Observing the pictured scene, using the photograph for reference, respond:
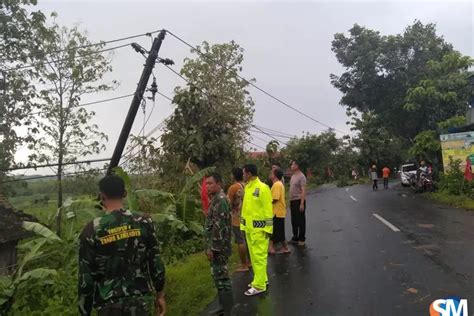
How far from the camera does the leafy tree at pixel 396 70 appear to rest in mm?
22172

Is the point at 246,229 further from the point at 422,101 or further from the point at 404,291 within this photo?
the point at 422,101

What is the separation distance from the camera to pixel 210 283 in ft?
23.1

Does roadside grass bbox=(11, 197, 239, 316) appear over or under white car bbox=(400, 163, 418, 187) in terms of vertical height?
under

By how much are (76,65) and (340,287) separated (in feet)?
47.8

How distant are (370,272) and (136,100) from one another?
7.55 meters

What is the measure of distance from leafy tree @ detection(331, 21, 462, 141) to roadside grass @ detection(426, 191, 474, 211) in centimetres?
483

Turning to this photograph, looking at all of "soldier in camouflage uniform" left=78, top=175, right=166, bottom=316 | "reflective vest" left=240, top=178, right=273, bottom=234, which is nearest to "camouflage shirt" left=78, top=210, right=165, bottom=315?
"soldier in camouflage uniform" left=78, top=175, right=166, bottom=316

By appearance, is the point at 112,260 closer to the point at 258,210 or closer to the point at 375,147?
the point at 258,210

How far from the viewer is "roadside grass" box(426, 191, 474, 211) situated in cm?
1560

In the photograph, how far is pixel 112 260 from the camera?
3.17m

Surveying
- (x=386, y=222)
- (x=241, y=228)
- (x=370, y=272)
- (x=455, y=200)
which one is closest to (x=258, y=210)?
(x=241, y=228)

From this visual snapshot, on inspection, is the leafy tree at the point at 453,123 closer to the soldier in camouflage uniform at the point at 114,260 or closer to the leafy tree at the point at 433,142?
the leafy tree at the point at 433,142

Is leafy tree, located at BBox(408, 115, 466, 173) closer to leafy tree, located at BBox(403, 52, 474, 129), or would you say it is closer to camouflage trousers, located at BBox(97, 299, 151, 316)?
leafy tree, located at BBox(403, 52, 474, 129)

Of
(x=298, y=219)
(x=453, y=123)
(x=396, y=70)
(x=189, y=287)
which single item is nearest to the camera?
(x=189, y=287)
